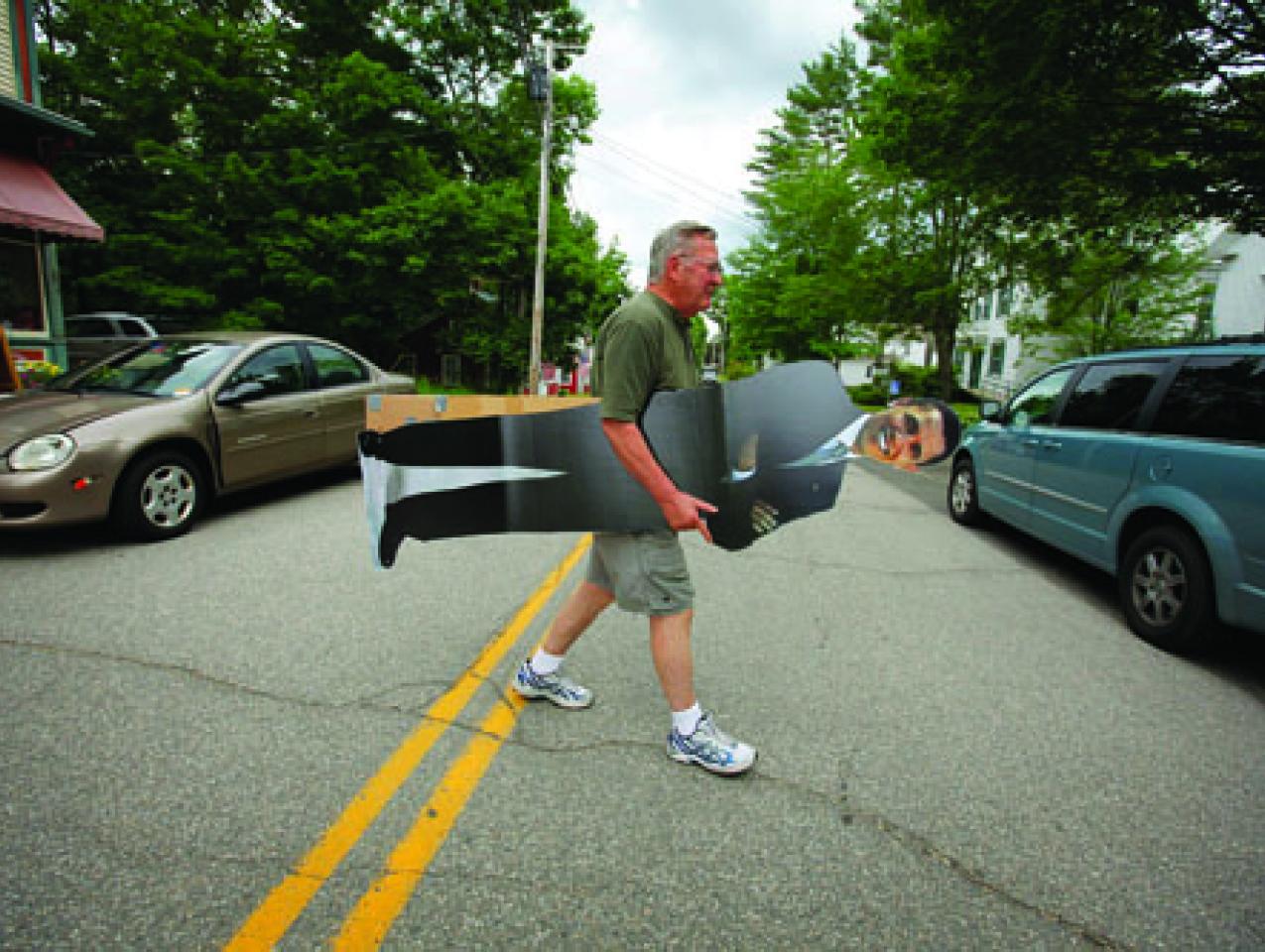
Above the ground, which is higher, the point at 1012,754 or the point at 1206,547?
the point at 1206,547

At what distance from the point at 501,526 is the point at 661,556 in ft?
2.44

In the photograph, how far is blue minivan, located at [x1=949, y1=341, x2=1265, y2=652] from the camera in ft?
10.8

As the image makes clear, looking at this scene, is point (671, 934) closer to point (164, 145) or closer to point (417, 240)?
point (417, 240)

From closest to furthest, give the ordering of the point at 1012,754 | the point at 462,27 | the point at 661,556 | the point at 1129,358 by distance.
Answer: the point at 661,556, the point at 1012,754, the point at 1129,358, the point at 462,27

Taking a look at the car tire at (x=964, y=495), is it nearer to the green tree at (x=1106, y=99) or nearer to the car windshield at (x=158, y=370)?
the green tree at (x=1106, y=99)

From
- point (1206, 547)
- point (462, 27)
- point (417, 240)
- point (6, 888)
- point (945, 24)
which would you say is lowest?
point (6, 888)

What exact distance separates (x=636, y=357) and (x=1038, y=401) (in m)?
4.74

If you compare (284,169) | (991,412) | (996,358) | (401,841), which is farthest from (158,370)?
(996,358)

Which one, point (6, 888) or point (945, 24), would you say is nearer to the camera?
point (6, 888)

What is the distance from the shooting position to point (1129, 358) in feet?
14.5

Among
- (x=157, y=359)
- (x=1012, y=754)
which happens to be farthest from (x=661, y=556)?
(x=157, y=359)

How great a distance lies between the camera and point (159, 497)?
15.7 ft

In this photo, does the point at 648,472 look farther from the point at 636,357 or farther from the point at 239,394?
the point at 239,394

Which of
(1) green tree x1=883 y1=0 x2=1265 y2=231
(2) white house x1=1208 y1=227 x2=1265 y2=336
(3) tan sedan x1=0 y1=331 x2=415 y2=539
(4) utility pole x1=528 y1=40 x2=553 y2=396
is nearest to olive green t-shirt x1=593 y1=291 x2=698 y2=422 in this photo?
(3) tan sedan x1=0 y1=331 x2=415 y2=539
